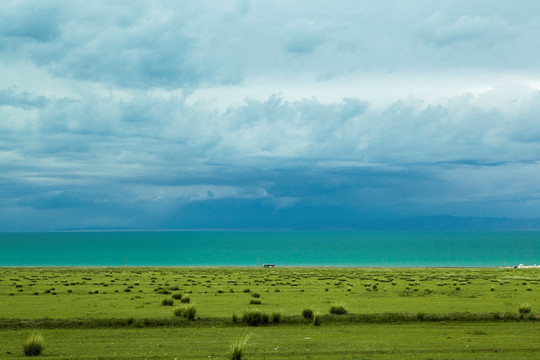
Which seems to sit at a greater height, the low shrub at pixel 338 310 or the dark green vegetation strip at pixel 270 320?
the low shrub at pixel 338 310

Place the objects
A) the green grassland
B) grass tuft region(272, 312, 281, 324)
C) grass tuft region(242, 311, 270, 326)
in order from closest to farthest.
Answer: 1. the green grassland
2. grass tuft region(242, 311, 270, 326)
3. grass tuft region(272, 312, 281, 324)

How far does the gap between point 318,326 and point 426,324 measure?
6165 mm

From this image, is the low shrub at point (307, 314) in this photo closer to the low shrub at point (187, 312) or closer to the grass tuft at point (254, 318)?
the grass tuft at point (254, 318)

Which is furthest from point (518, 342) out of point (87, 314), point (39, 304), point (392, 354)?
point (39, 304)

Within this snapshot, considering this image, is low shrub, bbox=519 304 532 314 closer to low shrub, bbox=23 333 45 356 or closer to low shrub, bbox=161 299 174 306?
low shrub, bbox=161 299 174 306

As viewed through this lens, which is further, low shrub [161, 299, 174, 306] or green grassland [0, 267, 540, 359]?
low shrub [161, 299, 174, 306]

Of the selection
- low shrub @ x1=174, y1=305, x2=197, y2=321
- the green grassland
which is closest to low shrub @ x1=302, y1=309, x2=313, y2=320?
the green grassland

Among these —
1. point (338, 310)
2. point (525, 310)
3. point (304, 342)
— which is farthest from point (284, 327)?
point (525, 310)

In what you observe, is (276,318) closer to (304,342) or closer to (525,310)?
(304,342)

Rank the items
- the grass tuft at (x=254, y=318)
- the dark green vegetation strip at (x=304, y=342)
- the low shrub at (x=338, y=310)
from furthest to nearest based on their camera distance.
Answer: the low shrub at (x=338, y=310) → the grass tuft at (x=254, y=318) → the dark green vegetation strip at (x=304, y=342)

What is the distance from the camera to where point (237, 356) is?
20.7 metres

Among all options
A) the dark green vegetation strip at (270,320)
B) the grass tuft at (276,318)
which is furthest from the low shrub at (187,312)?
the grass tuft at (276,318)

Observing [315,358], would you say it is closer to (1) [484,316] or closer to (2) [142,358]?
(2) [142,358]

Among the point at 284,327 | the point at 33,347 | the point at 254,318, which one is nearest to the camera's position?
the point at 33,347
